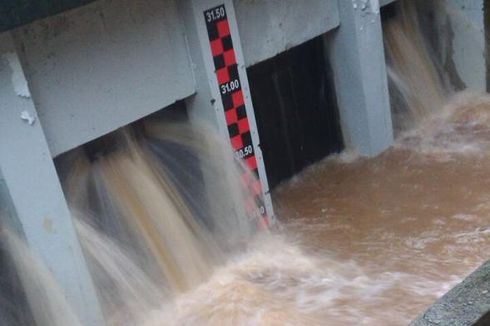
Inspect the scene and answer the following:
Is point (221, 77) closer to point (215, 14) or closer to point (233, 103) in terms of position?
point (233, 103)

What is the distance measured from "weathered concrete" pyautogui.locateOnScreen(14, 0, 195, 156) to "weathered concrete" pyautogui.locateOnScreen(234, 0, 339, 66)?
47 cm

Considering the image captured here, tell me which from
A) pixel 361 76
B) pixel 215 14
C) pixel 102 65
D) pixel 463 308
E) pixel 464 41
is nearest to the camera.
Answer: pixel 463 308

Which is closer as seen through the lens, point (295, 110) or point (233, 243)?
point (233, 243)

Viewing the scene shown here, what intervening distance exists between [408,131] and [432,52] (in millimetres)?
815

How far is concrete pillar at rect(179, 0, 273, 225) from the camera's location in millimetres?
3516

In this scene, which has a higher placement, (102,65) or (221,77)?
(102,65)

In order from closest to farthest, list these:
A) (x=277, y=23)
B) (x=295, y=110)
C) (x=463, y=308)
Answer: (x=463, y=308)
(x=277, y=23)
(x=295, y=110)

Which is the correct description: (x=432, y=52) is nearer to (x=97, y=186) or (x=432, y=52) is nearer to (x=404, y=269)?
(x=404, y=269)

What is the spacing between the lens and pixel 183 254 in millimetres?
3725

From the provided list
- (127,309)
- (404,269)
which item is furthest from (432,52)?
(127,309)

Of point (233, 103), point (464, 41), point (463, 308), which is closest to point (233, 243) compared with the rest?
point (233, 103)

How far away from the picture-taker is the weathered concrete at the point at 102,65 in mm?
3000

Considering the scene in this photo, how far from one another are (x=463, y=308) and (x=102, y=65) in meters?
1.86

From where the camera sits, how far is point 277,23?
4055 mm
